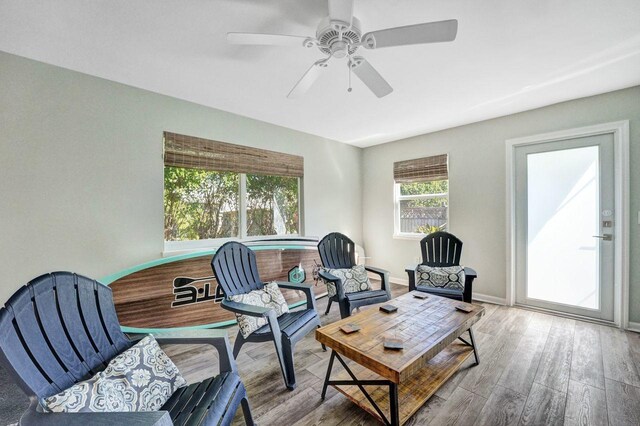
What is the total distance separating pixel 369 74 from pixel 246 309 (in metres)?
2.00

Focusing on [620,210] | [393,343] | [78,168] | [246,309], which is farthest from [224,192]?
[620,210]

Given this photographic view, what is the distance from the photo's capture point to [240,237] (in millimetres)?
3494

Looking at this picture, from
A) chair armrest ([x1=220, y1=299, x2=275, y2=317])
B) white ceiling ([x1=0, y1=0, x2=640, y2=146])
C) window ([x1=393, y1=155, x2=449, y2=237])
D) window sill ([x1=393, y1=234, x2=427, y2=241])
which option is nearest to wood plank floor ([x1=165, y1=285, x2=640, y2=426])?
chair armrest ([x1=220, y1=299, x2=275, y2=317])

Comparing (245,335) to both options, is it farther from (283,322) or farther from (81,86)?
(81,86)

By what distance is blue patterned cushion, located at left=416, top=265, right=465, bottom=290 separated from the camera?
305 centimetres

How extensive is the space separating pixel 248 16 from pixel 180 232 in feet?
7.52

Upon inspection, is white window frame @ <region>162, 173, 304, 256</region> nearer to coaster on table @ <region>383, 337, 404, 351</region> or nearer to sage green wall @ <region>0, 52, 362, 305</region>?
sage green wall @ <region>0, 52, 362, 305</region>

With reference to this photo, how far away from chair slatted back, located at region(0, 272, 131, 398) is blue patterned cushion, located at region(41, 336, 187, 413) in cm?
15

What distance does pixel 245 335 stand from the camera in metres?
2.09

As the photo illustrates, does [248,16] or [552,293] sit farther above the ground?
[248,16]

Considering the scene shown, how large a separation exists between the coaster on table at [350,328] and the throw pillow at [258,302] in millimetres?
663

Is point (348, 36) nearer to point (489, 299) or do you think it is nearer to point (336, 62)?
point (336, 62)

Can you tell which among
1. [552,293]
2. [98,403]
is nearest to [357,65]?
[98,403]

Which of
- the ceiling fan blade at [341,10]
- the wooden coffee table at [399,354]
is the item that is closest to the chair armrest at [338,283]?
the wooden coffee table at [399,354]
